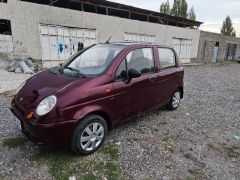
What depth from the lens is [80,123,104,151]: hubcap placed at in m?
3.32

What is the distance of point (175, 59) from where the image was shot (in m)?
5.40

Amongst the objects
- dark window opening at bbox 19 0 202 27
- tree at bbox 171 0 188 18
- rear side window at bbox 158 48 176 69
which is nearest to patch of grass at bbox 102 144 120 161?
rear side window at bbox 158 48 176 69

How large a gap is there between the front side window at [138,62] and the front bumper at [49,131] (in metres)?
1.22

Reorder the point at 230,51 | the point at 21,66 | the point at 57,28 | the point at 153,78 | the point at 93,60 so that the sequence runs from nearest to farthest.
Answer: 1. the point at 93,60
2. the point at 153,78
3. the point at 21,66
4. the point at 57,28
5. the point at 230,51

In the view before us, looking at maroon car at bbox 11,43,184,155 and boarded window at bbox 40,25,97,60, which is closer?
maroon car at bbox 11,43,184,155

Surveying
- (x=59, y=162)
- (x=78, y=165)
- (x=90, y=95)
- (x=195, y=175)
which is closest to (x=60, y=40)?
(x=90, y=95)

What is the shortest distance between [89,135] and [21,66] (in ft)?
26.3

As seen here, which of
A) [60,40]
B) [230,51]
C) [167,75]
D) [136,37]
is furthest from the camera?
[230,51]

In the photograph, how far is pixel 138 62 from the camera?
13.7 ft

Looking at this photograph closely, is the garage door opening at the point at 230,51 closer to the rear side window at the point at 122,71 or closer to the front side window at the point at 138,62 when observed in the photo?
the front side window at the point at 138,62

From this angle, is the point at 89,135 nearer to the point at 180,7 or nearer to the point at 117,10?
the point at 117,10

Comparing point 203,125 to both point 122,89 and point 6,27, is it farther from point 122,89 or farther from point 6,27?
point 6,27

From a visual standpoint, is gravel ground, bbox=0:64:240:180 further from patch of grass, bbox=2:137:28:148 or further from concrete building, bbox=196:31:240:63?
concrete building, bbox=196:31:240:63

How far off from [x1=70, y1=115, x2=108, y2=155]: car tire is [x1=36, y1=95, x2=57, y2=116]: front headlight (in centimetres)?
49
